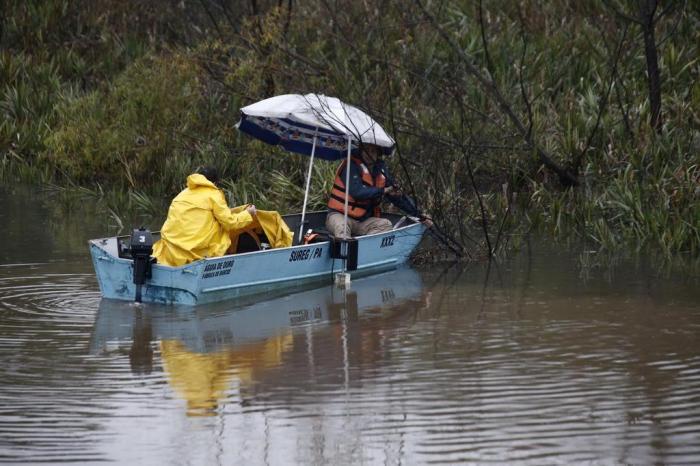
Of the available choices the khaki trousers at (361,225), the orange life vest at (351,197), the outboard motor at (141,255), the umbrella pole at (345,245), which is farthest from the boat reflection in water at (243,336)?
the orange life vest at (351,197)

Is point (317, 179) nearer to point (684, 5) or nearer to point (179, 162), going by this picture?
point (179, 162)

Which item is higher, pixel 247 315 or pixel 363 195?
pixel 363 195

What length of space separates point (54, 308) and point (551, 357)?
5.01 meters

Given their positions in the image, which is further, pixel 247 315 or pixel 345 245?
pixel 345 245

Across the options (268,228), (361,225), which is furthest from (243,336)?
(361,225)

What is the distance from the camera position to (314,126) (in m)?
15.7

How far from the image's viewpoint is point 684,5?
23281 mm

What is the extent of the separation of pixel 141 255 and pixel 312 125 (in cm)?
369

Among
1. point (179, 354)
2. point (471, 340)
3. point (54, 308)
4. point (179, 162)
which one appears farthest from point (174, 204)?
point (179, 162)

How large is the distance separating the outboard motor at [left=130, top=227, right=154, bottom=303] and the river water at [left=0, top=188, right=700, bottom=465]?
32 cm

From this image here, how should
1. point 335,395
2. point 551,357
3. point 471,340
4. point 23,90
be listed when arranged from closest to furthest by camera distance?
point 335,395, point 551,357, point 471,340, point 23,90

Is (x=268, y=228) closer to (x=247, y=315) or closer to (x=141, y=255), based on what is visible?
(x=247, y=315)

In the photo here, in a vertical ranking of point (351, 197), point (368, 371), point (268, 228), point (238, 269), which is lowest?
point (368, 371)

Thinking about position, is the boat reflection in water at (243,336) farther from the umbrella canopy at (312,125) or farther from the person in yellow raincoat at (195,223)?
the umbrella canopy at (312,125)
